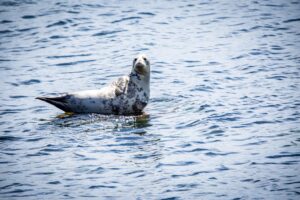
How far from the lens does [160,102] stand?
10.6 metres

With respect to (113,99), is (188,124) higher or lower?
lower

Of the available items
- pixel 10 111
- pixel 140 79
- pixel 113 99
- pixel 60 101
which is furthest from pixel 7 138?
pixel 140 79

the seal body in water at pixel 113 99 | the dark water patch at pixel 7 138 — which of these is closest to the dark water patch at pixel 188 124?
the seal body in water at pixel 113 99

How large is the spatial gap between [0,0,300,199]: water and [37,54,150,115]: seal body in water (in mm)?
203

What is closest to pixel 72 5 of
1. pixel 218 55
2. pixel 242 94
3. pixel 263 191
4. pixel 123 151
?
pixel 218 55

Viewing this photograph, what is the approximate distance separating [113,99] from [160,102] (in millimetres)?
1119

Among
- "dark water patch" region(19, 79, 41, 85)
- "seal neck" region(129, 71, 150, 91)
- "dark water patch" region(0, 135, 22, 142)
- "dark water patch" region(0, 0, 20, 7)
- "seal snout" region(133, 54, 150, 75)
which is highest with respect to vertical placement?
"dark water patch" region(0, 0, 20, 7)

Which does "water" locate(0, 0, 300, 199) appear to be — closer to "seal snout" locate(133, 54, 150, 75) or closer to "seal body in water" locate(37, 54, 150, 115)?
"seal body in water" locate(37, 54, 150, 115)

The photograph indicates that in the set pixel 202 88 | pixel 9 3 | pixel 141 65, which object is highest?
pixel 9 3

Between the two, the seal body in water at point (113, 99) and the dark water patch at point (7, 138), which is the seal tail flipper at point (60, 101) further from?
the dark water patch at point (7, 138)

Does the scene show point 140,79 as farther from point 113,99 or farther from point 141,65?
point 113,99

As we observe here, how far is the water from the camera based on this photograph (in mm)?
7199

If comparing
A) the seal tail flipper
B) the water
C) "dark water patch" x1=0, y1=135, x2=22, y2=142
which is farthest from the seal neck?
"dark water patch" x1=0, y1=135, x2=22, y2=142

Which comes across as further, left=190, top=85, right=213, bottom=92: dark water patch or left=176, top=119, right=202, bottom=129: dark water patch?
left=190, top=85, right=213, bottom=92: dark water patch
